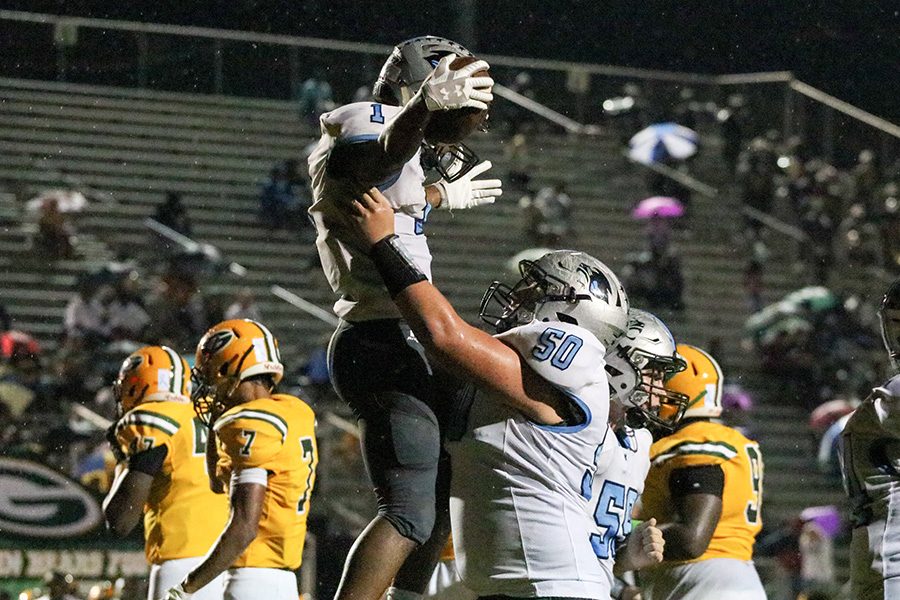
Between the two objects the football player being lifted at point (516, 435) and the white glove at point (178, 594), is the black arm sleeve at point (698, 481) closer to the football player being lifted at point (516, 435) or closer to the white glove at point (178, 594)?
the football player being lifted at point (516, 435)

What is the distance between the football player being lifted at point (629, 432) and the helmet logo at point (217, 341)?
1530mm

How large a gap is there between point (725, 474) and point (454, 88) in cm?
243

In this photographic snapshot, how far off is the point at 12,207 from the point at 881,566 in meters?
11.6

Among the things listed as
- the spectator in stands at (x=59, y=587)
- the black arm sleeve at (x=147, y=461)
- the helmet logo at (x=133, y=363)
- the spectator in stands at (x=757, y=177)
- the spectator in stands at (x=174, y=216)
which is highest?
the spectator in stands at (x=757, y=177)

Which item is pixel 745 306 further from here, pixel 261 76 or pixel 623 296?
pixel 623 296

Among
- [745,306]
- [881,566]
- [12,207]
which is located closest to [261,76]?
[12,207]

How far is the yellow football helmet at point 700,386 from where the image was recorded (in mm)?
5734

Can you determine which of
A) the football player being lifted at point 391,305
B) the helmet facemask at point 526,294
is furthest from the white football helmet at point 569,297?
the football player being lifted at point 391,305

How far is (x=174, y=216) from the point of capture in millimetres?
15188

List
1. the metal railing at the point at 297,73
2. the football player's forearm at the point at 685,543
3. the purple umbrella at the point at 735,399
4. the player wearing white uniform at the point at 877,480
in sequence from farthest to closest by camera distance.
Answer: the metal railing at the point at 297,73, the purple umbrella at the point at 735,399, the football player's forearm at the point at 685,543, the player wearing white uniform at the point at 877,480

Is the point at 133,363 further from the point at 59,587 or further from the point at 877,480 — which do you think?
the point at 877,480

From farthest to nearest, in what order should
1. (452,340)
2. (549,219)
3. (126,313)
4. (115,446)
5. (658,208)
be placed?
(658,208)
(549,219)
(126,313)
(115,446)
(452,340)

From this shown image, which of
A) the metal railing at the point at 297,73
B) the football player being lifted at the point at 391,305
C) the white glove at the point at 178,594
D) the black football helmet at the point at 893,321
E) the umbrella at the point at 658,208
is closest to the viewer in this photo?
the football player being lifted at the point at 391,305

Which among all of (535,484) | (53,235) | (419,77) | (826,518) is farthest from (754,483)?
(53,235)
